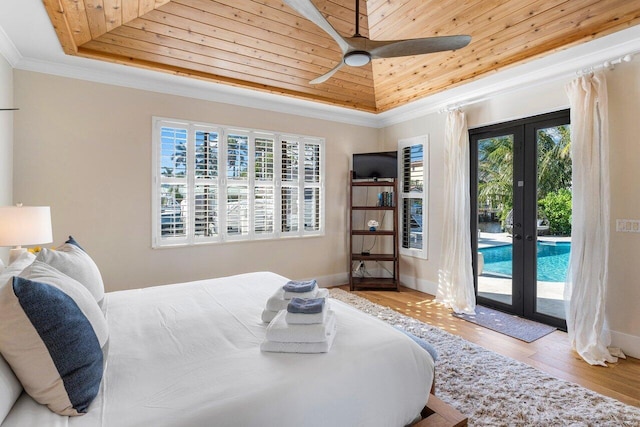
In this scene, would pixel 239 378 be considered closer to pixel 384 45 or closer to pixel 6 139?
pixel 384 45

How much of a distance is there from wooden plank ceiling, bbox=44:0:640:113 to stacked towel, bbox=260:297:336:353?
109 inches

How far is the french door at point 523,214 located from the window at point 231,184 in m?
2.27

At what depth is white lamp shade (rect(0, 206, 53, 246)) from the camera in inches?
89.2

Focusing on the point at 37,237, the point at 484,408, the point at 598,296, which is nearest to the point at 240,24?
the point at 37,237

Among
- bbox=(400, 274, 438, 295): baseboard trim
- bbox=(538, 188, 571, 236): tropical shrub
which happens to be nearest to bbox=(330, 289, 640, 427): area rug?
bbox=(538, 188, 571, 236): tropical shrub

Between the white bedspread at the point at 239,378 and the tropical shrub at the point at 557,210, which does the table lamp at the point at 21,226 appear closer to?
the white bedspread at the point at 239,378

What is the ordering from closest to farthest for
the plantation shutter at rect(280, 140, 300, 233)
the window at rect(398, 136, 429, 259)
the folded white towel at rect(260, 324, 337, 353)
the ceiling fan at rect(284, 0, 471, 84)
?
the folded white towel at rect(260, 324, 337, 353), the ceiling fan at rect(284, 0, 471, 84), the plantation shutter at rect(280, 140, 300, 233), the window at rect(398, 136, 429, 259)

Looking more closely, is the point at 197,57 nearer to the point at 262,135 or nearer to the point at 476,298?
the point at 262,135

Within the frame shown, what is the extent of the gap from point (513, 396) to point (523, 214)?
2.24 metres

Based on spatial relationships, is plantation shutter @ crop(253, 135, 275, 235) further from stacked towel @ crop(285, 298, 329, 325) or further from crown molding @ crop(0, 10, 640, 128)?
stacked towel @ crop(285, 298, 329, 325)

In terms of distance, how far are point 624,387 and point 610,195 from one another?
1.60 meters

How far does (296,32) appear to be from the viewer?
345cm

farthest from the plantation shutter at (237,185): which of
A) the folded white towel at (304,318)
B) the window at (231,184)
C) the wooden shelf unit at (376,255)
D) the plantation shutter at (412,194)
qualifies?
the folded white towel at (304,318)

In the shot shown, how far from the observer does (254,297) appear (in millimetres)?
2246
